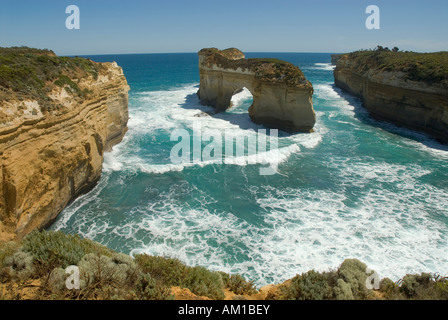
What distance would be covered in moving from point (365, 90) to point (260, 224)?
2839 centimetres

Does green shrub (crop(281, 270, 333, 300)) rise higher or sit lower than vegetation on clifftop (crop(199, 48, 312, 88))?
lower

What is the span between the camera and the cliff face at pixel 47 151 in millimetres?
8867

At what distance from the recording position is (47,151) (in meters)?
10.4

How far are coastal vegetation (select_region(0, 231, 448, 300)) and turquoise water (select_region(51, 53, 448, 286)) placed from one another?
3.22 meters

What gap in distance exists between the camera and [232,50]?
132ft

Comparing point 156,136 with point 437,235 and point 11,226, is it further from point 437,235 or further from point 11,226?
point 437,235

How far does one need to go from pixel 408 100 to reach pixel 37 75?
27967 millimetres

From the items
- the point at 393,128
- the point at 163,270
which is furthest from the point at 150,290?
the point at 393,128

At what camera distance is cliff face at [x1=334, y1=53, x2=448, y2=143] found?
2222 centimetres

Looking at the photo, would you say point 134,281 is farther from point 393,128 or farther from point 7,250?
point 393,128

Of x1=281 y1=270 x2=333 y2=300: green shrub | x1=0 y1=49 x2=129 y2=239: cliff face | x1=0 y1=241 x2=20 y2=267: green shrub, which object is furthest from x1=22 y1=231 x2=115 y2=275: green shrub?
x1=281 y1=270 x2=333 y2=300: green shrub

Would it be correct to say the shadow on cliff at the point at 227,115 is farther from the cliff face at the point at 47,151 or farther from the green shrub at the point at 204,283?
the green shrub at the point at 204,283

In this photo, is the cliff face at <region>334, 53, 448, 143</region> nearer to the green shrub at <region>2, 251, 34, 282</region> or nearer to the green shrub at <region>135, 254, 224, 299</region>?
the green shrub at <region>135, 254, 224, 299</region>
